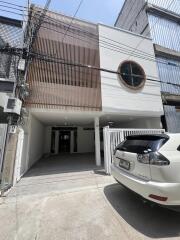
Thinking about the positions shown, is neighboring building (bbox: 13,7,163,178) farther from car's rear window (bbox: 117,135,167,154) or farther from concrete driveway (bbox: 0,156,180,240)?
car's rear window (bbox: 117,135,167,154)

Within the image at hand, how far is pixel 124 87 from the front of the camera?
794cm

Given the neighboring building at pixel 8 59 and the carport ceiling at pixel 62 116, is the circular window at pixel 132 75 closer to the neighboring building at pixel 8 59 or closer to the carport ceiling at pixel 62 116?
the carport ceiling at pixel 62 116

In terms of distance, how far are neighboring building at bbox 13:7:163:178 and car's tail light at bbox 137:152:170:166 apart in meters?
4.58

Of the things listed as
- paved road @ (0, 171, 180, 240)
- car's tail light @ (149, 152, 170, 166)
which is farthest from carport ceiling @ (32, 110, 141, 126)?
car's tail light @ (149, 152, 170, 166)

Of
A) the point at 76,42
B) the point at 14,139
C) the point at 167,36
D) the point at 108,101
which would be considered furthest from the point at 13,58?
the point at 167,36

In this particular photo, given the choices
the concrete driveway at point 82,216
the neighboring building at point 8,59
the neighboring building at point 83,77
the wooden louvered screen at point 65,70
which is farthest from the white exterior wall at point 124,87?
the concrete driveway at point 82,216

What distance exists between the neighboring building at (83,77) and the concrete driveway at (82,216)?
2.67 meters

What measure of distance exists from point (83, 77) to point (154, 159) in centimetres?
573

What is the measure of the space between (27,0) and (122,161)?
22.9ft

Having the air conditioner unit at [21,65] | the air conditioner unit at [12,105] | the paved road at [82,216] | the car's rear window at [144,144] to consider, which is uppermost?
the air conditioner unit at [21,65]

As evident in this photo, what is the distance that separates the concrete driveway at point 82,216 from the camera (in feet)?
7.72

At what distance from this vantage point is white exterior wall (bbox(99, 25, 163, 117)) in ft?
24.4

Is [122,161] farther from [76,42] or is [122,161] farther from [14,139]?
[76,42]

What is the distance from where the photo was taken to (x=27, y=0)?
5.58m
